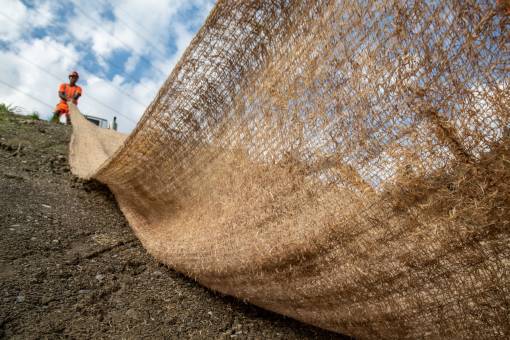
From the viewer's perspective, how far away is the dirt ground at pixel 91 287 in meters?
1.12

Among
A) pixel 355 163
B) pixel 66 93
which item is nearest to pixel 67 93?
pixel 66 93

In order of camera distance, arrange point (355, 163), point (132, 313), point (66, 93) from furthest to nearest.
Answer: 1. point (66, 93)
2. point (132, 313)
3. point (355, 163)

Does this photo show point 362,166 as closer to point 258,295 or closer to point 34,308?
point 258,295

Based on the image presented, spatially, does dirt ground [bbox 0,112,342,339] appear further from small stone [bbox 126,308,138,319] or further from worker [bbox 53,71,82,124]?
worker [bbox 53,71,82,124]

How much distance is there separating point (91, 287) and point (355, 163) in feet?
3.51

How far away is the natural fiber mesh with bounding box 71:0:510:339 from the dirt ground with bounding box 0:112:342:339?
0.44 ft

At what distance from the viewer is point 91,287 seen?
4.28 feet

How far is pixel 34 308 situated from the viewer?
112cm

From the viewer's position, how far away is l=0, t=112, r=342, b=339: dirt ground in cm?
112

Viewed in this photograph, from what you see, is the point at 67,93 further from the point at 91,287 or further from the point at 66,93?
the point at 91,287

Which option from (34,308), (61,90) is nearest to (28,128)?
(61,90)

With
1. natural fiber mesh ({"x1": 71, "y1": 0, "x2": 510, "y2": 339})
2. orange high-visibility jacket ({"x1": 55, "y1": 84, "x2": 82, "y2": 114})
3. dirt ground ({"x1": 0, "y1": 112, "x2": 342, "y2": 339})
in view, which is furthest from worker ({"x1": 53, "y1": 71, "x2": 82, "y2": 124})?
natural fiber mesh ({"x1": 71, "y1": 0, "x2": 510, "y2": 339})

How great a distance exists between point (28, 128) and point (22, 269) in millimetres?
2158

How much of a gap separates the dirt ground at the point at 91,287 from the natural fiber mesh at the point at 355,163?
0.13 meters
